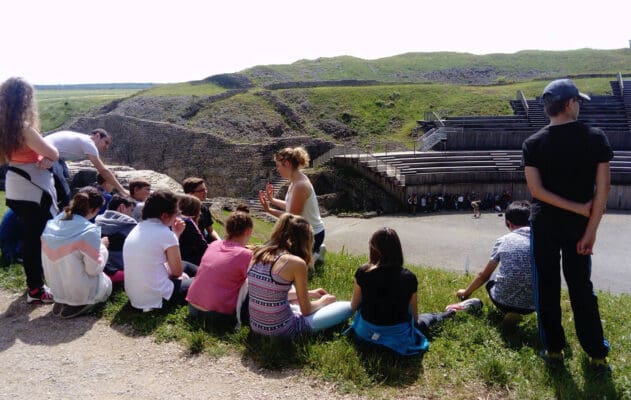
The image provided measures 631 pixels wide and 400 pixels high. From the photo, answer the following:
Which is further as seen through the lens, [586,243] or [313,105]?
[313,105]

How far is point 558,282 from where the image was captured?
Answer: 13.4ft

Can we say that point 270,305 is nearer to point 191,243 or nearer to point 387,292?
point 387,292

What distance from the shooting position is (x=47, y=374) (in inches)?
172

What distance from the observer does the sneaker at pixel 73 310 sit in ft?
18.1

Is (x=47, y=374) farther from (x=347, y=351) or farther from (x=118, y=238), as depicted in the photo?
(x=347, y=351)

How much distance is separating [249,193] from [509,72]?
45.9 metres

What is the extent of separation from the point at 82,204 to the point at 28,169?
2.90 feet

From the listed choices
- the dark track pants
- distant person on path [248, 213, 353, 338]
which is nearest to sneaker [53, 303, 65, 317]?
distant person on path [248, 213, 353, 338]

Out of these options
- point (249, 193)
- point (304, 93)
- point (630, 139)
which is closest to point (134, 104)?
point (304, 93)

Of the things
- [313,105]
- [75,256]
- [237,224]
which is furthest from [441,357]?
[313,105]

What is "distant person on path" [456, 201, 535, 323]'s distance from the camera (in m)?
4.96

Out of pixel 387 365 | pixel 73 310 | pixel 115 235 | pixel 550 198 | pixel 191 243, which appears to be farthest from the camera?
pixel 191 243

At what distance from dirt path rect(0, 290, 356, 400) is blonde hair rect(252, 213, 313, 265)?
993 millimetres

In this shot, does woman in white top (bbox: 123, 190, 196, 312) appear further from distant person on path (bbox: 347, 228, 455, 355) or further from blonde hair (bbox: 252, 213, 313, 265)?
distant person on path (bbox: 347, 228, 455, 355)
